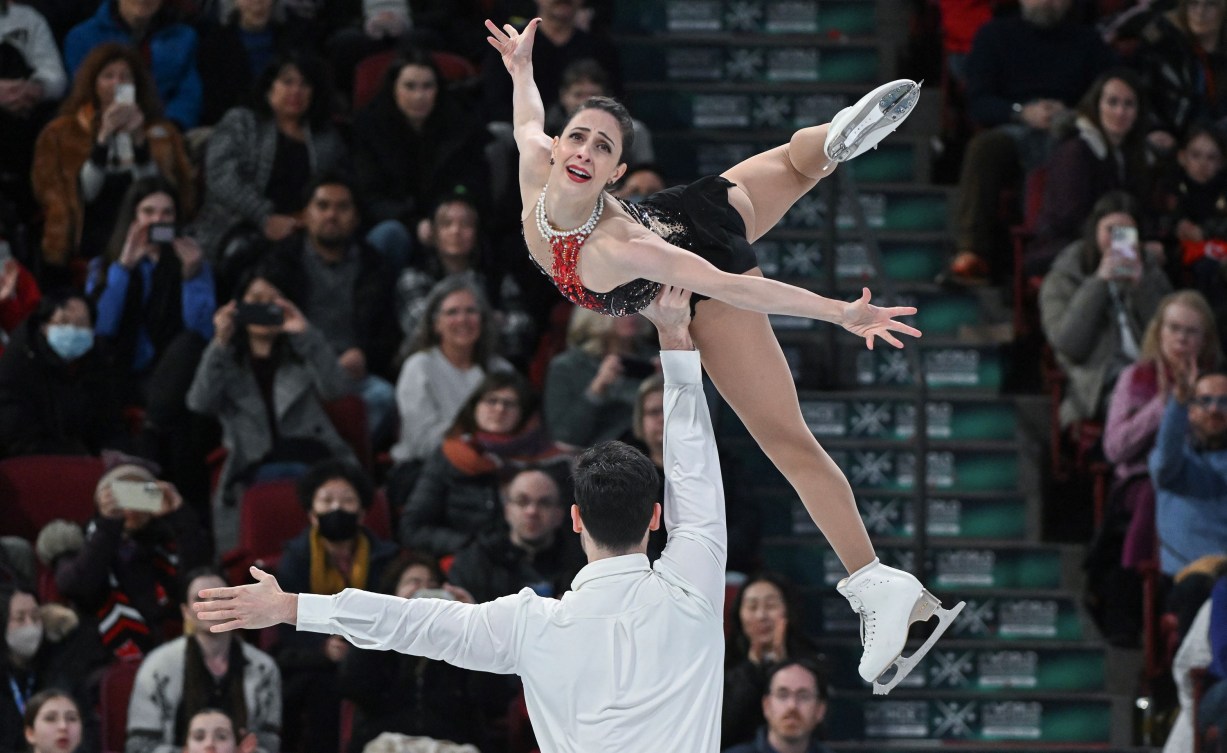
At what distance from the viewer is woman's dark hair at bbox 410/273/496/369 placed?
9.24m

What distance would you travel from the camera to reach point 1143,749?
8.69m

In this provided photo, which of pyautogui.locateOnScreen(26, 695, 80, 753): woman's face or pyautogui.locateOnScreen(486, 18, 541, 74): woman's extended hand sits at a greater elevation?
pyautogui.locateOnScreen(486, 18, 541, 74): woman's extended hand

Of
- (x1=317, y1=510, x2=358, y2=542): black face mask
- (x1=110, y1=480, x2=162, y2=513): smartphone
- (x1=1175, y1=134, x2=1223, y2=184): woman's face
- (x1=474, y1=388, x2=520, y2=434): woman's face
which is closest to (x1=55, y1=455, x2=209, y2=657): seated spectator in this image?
(x1=110, y1=480, x2=162, y2=513): smartphone

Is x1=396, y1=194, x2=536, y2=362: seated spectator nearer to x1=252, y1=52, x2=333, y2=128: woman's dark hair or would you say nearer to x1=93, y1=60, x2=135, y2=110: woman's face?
x1=252, y1=52, x2=333, y2=128: woman's dark hair

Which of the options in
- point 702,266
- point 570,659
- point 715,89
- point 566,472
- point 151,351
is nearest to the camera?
Answer: point 570,659

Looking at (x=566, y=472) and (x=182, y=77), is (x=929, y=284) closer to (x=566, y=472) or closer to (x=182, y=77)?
(x=566, y=472)

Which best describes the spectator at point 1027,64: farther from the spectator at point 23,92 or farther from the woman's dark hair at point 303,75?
the spectator at point 23,92

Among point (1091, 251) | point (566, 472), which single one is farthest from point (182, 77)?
point (1091, 251)

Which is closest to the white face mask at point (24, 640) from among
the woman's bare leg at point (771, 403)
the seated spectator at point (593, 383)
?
the seated spectator at point (593, 383)

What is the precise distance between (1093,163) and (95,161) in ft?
15.4

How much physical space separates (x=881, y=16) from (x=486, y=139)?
9.10ft

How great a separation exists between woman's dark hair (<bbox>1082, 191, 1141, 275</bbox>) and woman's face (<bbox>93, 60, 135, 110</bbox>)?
450 centimetres

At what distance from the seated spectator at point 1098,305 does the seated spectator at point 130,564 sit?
3.94 m

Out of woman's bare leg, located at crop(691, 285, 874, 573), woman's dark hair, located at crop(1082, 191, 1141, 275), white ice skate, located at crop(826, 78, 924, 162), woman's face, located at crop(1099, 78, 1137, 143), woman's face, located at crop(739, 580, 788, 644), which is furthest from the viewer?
woman's face, located at crop(1099, 78, 1137, 143)
